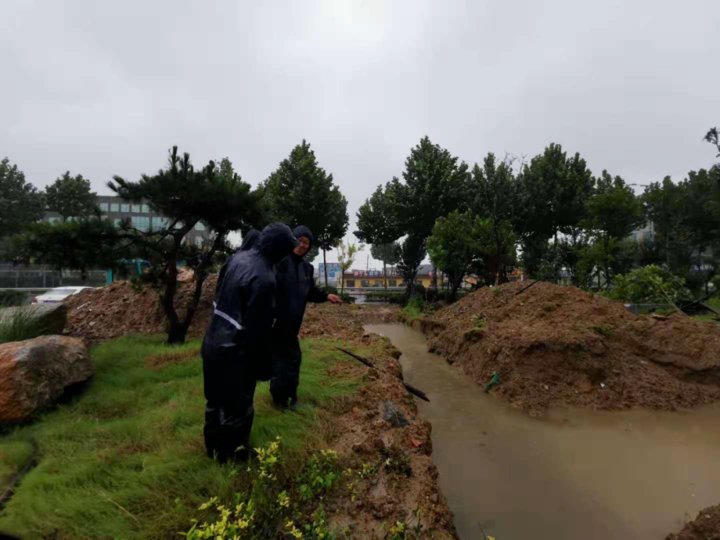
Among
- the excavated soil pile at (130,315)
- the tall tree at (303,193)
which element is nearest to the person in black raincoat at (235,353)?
the excavated soil pile at (130,315)

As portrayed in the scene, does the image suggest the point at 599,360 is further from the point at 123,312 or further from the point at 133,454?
the point at 123,312

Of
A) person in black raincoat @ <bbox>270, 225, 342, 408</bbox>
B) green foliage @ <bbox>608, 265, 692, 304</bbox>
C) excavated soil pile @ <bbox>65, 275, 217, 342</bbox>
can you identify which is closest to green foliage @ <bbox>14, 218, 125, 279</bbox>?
excavated soil pile @ <bbox>65, 275, 217, 342</bbox>

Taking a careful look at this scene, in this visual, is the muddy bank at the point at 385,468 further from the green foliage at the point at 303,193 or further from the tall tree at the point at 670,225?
the tall tree at the point at 670,225

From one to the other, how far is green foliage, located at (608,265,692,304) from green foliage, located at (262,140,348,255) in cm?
1369

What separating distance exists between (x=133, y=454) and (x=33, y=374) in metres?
1.41

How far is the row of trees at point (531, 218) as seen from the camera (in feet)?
54.9

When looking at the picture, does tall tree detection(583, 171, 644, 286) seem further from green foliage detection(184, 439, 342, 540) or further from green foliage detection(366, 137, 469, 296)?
green foliage detection(184, 439, 342, 540)

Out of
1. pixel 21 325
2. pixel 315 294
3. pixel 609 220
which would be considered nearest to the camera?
pixel 315 294

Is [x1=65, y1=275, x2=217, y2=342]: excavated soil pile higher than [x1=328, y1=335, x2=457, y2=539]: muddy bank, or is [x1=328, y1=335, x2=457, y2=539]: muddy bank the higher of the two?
[x1=65, y1=275, x2=217, y2=342]: excavated soil pile

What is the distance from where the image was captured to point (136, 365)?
4.84 metres

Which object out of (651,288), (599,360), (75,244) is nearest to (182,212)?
(75,244)

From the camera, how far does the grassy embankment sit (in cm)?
204

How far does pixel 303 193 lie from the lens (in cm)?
1989

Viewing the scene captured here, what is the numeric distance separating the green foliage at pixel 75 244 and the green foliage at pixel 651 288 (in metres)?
11.2
